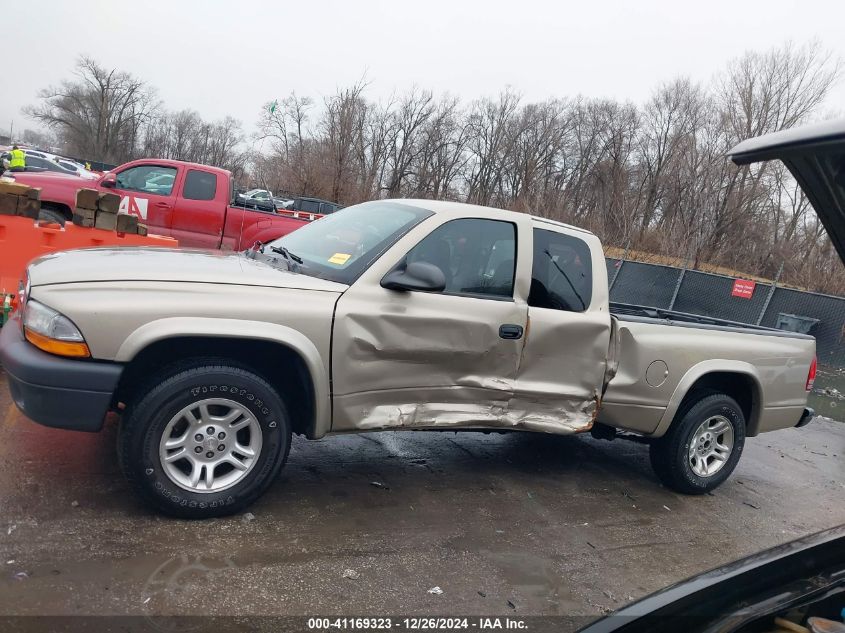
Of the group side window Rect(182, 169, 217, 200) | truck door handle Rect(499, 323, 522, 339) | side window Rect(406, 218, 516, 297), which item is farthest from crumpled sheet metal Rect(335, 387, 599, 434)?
side window Rect(182, 169, 217, 200)

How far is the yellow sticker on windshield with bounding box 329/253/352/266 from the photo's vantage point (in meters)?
4.07

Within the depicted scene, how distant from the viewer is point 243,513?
379cm

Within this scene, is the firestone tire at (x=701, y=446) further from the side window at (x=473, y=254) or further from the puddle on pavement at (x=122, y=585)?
the puddle on pavement at (x=122, y=585)

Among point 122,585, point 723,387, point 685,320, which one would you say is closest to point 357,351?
point 122,585

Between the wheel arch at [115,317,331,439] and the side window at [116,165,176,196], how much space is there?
7.92m

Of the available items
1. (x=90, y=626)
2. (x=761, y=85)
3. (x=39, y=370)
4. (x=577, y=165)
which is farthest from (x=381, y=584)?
(x=577, y=165)

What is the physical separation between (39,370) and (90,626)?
1.21 meters

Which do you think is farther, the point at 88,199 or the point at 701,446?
the point at 88,199

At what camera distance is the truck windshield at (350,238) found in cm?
401

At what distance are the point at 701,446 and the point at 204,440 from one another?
3.78 meters

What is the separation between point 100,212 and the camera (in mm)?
6801

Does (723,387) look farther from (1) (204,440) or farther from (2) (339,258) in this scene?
(1) (204,440)

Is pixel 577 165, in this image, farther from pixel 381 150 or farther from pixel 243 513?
pixel 243 513

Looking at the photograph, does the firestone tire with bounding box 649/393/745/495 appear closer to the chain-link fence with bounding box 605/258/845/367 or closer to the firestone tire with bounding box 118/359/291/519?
the firestone tire with bounding box 118/359/291/519
